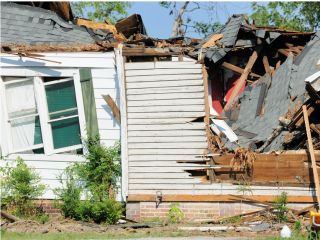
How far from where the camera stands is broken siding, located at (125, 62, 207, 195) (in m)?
10.9

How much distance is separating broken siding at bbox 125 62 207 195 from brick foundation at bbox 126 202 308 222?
0.31m

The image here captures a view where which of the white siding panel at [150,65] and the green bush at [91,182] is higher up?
the white siding panel at [150,65]

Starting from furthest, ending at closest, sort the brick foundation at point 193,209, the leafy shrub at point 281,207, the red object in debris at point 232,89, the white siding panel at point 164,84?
the red object in debris at point 232,89
the white siding panel at point 164,84
the brick foundation at point 193,209
the leafy shrub at point 281,207

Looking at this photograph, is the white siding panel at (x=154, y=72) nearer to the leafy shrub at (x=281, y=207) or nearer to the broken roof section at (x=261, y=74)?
the broken roof section at (x=261, y=74)

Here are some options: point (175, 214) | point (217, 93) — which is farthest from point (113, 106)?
point (217, 93)

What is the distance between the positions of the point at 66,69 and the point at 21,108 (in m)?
1.33

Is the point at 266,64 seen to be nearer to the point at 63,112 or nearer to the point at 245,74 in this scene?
the point at 245,74

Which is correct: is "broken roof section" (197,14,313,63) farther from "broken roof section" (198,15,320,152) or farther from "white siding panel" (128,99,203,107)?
"white siding panel" (128,99,203,107)

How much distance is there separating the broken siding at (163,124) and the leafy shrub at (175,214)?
377 mm

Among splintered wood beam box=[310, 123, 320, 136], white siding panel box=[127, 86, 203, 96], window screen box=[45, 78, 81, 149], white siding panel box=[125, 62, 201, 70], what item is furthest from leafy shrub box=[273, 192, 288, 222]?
window screen box=[45, 78, 81, 149]

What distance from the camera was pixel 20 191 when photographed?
1096cm

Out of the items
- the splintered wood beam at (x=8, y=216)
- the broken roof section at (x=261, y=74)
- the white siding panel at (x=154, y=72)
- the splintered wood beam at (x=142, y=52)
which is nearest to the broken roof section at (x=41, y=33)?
the splintered wood beam at (x=142, y=52)

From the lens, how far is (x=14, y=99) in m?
11.7

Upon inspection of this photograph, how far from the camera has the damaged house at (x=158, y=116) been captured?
34.1 ft
